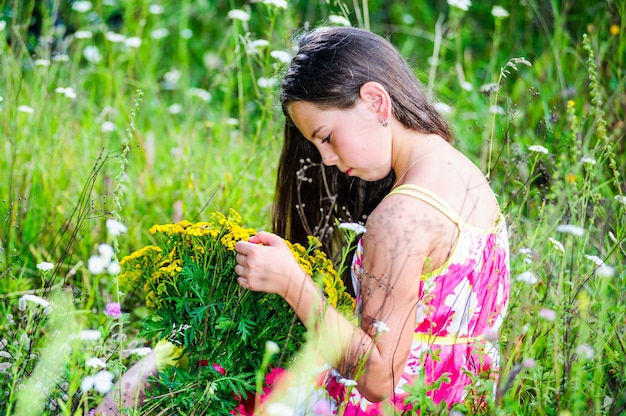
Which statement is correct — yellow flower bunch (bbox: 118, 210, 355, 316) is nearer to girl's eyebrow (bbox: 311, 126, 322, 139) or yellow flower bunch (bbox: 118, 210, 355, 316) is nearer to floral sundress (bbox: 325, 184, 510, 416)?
floral sundress (bbox: 325, 184, 510, 416)

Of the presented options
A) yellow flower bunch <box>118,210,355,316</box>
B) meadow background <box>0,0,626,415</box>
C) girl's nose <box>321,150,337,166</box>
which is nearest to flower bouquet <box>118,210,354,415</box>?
yellow flower bunch <box>118,210,355,316</box>

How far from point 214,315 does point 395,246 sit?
1.35 feet

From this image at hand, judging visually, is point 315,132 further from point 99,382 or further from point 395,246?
point 99,382

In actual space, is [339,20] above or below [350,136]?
above

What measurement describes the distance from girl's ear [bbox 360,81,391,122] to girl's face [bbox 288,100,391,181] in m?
0.01

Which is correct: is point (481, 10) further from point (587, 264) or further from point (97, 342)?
point (97, 342)

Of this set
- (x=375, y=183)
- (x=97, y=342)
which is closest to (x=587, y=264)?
(x=375, y=183)

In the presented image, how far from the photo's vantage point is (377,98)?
6.64 feet

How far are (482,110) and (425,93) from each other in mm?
1575

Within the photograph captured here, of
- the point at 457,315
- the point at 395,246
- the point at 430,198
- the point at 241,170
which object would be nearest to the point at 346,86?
the point at 430,198

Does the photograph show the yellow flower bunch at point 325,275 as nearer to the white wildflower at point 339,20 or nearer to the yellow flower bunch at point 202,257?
the yellow flower bunch at point 202,257

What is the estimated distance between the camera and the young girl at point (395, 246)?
5.50 ft

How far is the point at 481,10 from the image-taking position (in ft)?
16.6

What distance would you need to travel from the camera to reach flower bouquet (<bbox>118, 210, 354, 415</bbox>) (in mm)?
1689
